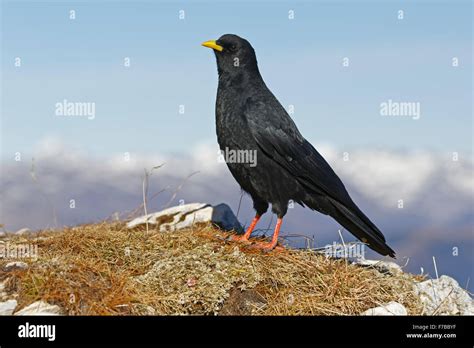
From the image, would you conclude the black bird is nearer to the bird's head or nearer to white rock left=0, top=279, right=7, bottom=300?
the bird's head

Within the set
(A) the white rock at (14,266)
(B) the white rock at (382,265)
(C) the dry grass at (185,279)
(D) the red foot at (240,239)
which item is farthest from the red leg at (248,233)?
(A) the white rock at (14,266)

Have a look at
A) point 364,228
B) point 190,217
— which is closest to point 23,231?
point 190,217

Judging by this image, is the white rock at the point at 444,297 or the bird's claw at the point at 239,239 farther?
the bird's claw at the point at 239,239

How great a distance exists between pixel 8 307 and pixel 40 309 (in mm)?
299

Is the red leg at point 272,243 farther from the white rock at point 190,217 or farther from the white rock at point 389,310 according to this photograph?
the white rock at point 190,217

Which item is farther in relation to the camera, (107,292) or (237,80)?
(237,80)

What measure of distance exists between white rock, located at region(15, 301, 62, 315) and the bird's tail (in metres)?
3.41

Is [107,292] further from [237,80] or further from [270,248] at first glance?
[237,80]

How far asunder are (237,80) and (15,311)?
379cm

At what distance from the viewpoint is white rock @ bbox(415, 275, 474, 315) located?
20.7 ft

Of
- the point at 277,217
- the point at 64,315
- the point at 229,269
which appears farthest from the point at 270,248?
the point at 64,315

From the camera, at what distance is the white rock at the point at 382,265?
7046mm

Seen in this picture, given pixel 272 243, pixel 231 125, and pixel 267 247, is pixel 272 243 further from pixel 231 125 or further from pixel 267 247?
pixel 231 125

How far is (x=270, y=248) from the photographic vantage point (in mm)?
6836
